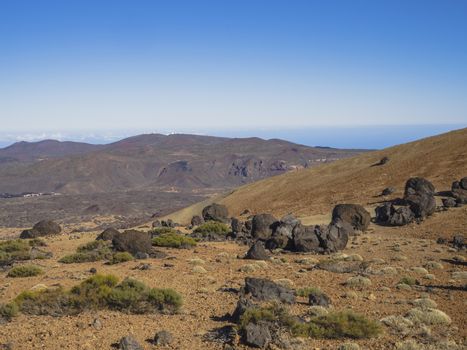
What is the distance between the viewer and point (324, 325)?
430 inches

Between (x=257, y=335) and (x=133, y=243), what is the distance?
50.3 feet

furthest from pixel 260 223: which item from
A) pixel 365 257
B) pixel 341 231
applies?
pixel 365 257

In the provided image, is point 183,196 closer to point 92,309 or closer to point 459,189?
point 459,189

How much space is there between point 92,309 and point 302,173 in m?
50.2

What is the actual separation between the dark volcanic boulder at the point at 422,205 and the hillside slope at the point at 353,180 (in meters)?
→ 7.67

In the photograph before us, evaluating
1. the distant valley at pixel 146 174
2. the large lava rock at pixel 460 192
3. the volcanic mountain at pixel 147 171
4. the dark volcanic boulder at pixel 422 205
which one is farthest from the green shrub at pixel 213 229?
the volcanic mountain at pixel 147 171

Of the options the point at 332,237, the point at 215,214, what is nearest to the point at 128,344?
the point at 332,237

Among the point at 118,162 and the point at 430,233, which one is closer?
the point at 430,233

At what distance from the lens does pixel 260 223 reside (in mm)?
29672

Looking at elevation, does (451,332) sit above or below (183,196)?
above

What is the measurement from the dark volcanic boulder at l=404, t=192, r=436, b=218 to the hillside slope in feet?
25.2

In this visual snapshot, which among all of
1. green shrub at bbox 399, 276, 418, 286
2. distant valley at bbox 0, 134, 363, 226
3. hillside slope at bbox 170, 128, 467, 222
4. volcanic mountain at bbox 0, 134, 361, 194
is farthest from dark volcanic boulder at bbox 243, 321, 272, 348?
volcanic mountain at bbox 0, 134, 361, 194

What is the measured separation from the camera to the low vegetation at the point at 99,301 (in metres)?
12.7

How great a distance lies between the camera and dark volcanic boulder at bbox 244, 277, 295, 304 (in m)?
13.6
